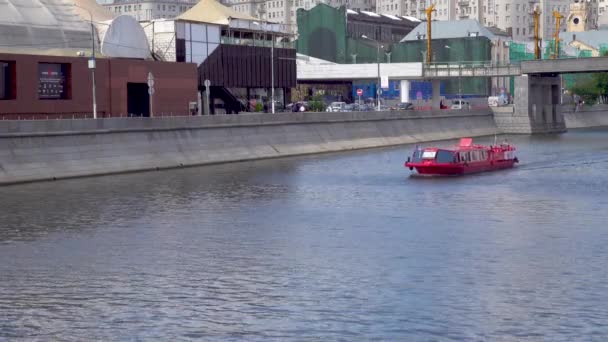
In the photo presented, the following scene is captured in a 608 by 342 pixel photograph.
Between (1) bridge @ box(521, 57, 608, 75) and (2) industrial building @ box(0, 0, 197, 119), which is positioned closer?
(2) industrial building @ box(0, 0, 197, 119)

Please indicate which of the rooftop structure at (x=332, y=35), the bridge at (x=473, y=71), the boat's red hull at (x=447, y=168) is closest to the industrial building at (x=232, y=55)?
the bridge at (x=473, y=71)

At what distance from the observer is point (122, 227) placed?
4519 centimetres

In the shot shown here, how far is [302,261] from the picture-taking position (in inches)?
1439

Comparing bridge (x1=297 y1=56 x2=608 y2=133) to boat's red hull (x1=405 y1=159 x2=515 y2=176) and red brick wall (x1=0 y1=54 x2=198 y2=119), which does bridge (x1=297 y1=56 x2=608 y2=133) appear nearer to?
red brick wall (x1=0 y1=54 x2=198 y2=119)

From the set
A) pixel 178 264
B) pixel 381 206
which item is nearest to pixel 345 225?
pixel 381 206

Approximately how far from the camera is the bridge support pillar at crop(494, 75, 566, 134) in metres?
129

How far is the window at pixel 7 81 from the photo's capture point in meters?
76.6

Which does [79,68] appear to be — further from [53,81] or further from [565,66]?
[565,66]

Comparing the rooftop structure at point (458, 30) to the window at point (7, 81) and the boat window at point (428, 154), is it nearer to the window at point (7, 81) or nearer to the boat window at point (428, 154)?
the boat window at point (428, 154)

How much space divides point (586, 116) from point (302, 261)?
127 meters

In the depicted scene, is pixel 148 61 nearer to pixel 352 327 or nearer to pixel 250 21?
pixel 250 21

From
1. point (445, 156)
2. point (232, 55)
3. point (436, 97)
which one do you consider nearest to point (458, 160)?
point (445, 156)

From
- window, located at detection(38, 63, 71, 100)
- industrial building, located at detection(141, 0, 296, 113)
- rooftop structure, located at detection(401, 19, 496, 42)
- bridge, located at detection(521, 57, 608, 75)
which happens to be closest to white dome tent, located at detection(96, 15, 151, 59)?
industrial building, located at detection(141, 0, 296, 113)

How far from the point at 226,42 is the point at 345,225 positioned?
70.8 m
